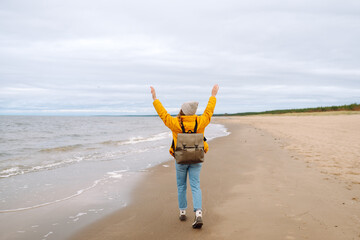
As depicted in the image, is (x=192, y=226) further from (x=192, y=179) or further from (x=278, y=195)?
(x=278, y=195)

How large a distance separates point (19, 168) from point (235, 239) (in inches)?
374

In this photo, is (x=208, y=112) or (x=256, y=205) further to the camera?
(x=256, y=205)

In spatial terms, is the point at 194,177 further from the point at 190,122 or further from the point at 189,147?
the point at 190,122

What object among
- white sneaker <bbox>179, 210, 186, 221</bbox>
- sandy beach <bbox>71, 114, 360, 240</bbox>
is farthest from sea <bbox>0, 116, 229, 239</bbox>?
white sneaker <bbox>179, 210, 186, 221</bbox>

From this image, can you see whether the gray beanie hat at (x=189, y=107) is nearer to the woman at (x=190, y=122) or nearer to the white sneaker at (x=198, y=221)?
the woman at (x=190, y=122)

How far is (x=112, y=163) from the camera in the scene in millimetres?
10672

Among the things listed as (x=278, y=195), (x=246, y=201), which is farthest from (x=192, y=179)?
(x=278, y=195)

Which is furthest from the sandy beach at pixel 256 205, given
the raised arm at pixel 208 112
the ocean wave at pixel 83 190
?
the raised arm at pixel 208 112

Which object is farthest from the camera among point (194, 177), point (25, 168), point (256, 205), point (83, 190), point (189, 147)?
Answer: point (25, 168)

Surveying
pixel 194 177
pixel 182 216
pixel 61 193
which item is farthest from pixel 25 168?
pixel 194 177

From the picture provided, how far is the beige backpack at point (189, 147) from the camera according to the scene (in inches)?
160

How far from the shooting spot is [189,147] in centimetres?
408

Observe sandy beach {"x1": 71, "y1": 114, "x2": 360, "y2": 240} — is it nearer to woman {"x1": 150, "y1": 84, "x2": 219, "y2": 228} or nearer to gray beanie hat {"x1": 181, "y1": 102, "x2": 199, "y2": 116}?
woman {"x1": 150, "y1": 84, "x2": 219, "y2": 228}

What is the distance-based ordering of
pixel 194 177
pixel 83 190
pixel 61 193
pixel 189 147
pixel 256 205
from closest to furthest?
pixel 189 147, pixel 194 177, pixel 256 205, pixel 61 193, pixel 83 190
